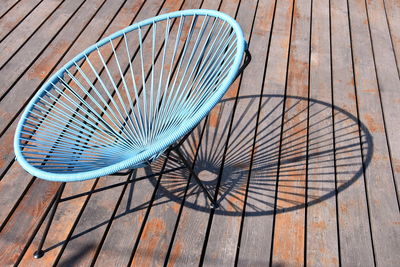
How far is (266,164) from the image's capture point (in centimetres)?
184

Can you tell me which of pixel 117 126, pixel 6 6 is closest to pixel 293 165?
pixel 117 126

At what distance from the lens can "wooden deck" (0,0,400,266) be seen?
1543mm

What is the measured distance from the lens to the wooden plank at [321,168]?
155 centimetres

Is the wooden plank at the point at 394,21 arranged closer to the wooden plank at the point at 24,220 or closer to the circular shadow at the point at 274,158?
the circular shadow at the point at 274,158

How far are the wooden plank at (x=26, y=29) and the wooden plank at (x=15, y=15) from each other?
4cm

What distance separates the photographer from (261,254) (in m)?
1.53

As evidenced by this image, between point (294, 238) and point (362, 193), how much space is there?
1.32 feet

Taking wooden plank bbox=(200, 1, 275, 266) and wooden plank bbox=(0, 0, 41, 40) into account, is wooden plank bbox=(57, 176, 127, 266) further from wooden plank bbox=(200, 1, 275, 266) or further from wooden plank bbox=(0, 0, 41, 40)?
wooden plank bbox=(0, 0, 41, 40)

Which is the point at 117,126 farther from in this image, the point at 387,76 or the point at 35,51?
the point at 387,76

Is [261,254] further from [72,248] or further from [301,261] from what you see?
[72,248]

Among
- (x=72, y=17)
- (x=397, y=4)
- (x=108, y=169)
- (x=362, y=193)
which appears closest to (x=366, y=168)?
(x=362, y=193)

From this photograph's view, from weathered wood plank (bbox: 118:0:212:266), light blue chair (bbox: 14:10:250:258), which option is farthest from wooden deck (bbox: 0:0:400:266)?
light blue chair (bbox: 14:10:250:258)

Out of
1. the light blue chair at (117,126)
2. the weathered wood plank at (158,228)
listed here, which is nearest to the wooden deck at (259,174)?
the weathered wood plank at (158,228)

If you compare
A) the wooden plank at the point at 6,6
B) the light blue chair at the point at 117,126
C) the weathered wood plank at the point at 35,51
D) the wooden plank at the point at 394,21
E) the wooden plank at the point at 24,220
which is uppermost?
the wooden plank at the point at 394,21
